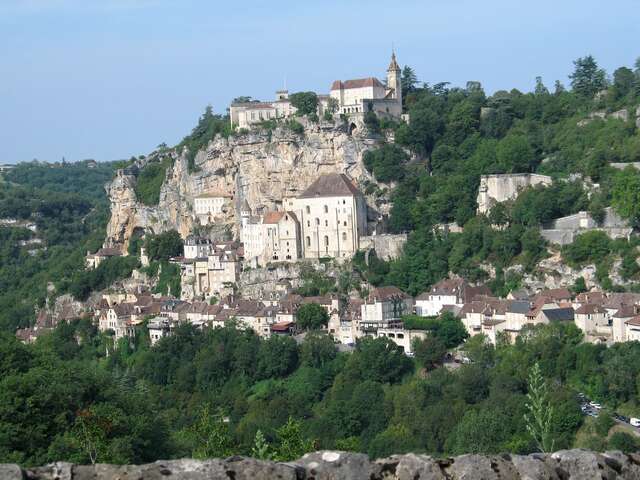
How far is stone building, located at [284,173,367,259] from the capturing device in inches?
2110

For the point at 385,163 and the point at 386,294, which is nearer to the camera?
the point at 386,294

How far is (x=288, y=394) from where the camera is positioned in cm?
4525

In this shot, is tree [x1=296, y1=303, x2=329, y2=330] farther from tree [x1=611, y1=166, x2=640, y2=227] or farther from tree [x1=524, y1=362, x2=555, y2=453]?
tree [x1=524, y1=362, x2=555, y2=453]

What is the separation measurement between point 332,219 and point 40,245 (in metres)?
40.7

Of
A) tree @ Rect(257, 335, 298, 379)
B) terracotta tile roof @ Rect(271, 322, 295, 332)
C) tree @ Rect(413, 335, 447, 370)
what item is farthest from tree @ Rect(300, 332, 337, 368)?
tree @ Rect(413, 335, 447, 370)

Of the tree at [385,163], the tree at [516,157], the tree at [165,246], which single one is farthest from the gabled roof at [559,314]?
the tree at [165,246]

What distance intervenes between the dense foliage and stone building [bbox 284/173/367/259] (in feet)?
20.1

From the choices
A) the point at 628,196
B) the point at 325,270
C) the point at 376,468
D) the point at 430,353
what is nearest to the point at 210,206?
the point at 325,270

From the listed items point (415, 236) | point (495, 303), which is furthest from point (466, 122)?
point (495, 303)

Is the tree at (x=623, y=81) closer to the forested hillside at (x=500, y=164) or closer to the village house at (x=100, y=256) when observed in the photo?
the forested hillside at (x=500, y=164)

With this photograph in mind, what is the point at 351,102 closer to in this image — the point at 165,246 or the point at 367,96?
the point at 367,96

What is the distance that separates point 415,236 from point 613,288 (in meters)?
11.4

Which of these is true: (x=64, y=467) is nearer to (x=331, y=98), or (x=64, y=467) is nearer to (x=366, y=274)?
(x=366, y=274)

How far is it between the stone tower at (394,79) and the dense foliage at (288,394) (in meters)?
17.7
